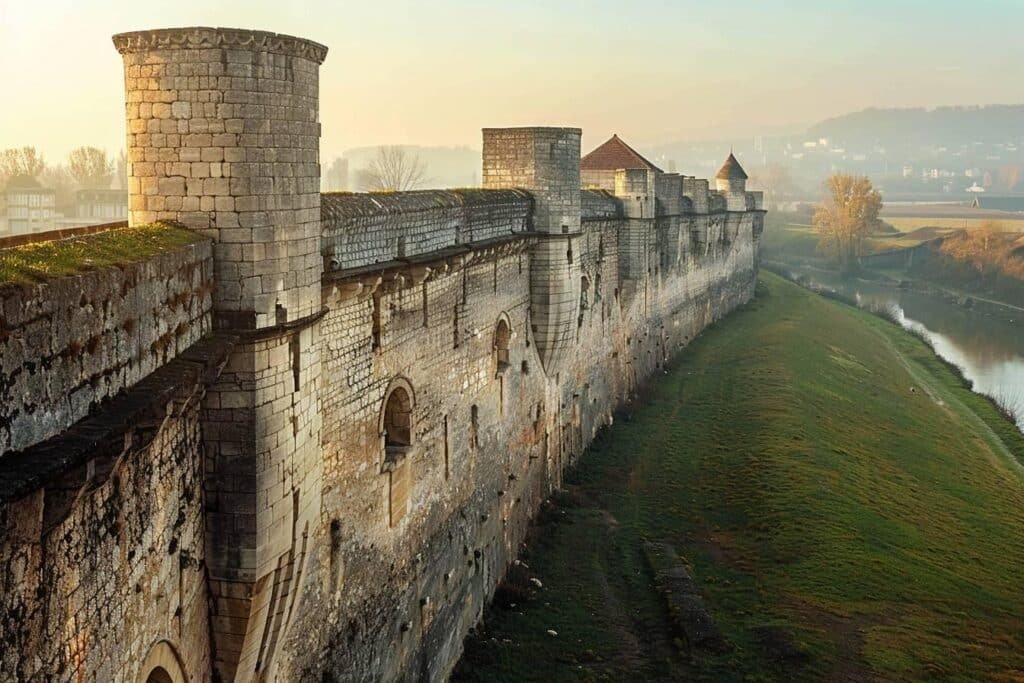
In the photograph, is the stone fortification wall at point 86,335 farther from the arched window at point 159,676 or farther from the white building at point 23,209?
the white building at point 23,209

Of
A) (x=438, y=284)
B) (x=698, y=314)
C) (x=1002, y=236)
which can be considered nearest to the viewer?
(x=438, y=284)

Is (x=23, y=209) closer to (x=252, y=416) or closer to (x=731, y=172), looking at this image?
(x=731, y=172)

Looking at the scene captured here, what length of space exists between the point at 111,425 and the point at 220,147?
2850 millimetres

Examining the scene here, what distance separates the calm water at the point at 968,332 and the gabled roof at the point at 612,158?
1460 centimetres

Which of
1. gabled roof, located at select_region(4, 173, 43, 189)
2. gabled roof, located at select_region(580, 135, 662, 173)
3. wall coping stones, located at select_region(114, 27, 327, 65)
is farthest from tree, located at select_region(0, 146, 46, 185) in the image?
wall coping stones, located at select_region(114, 27, 327, 65)

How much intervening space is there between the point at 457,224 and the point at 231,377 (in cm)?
617

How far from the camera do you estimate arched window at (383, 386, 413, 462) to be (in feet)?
35.4

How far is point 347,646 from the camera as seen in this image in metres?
9.24

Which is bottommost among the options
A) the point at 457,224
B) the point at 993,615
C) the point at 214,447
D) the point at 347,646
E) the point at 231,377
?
the point at 993,615

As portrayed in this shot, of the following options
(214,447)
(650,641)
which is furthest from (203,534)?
(650,641)

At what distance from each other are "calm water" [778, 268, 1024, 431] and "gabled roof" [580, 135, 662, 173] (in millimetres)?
14597

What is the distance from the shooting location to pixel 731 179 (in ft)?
147

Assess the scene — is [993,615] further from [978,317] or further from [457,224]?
[978,317]

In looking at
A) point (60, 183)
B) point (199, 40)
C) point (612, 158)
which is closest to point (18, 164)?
point (60, 183)
